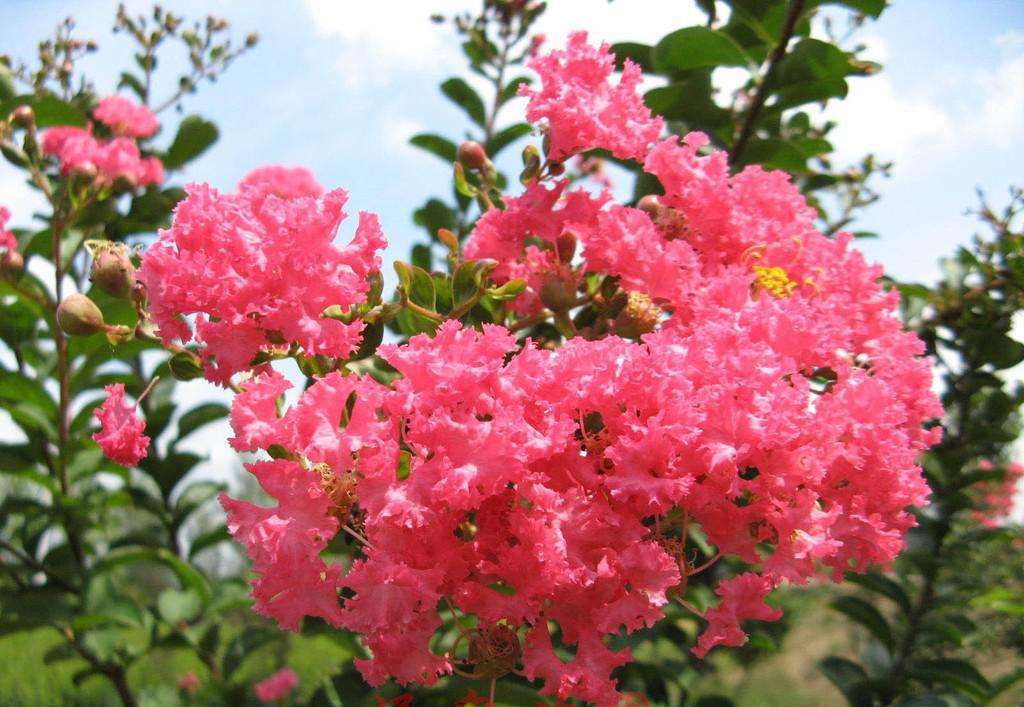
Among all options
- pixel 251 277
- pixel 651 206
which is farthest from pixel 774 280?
pixel 251 277

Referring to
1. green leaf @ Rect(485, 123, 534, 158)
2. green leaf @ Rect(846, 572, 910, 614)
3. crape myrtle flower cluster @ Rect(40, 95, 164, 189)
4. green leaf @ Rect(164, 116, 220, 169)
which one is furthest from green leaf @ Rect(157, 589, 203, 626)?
green leaf @ Rect(846, 572, 910, 614)

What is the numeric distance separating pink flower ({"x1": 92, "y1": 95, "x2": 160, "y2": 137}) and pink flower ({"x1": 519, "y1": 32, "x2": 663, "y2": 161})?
1.58 metres

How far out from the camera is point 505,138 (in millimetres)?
2273

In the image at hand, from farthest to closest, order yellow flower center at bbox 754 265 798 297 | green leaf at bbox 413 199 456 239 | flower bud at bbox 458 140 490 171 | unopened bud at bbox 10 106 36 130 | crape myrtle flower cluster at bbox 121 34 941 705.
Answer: green leaf at bbox 413 199 456 239, unopened bud at bbox 10 106 36 130, flower bud at bbox 458 140 490 171, yellow flower center at bbox 754 265 798 297, crape myrtle flower cluster at bbox 121 34 941 705

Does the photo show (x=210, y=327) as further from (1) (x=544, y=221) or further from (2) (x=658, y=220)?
(2) (x=658, y=220)

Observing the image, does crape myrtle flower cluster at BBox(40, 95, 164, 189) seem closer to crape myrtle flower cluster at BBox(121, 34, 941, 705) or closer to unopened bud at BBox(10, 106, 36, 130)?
unopened bud at BBox(10, 106, 36, 130)

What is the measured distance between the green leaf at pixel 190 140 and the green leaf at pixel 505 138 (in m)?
0.80

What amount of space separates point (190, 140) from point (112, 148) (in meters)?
0.50

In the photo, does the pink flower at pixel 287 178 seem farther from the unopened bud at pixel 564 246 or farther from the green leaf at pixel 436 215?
the unopened bud at pixel 564 246

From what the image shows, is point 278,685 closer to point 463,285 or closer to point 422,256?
point 422,256

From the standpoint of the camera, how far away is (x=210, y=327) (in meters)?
0.92

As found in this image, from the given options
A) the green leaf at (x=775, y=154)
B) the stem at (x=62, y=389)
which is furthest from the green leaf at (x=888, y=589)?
the stem at (x=62, y=389)

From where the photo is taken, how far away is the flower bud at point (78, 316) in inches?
43.2

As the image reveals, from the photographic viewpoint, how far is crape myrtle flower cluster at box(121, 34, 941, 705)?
2.76 ft
